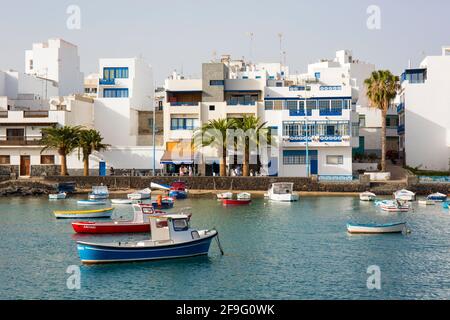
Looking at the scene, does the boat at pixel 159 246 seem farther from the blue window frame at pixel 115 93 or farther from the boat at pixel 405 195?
the blue window frame at pixel 115 93

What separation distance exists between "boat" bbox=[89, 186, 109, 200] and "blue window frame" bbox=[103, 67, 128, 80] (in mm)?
27696

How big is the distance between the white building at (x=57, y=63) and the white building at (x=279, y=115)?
3892 centimetres

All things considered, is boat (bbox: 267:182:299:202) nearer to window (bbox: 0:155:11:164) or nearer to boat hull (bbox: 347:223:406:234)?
boat hull (bbox: 347:223:406:234)

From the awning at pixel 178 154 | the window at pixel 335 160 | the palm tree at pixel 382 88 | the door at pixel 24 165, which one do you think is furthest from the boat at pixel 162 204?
the palm tree at pixel 382 88

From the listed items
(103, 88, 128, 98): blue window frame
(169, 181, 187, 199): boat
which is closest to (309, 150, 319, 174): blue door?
(169, 181, 187, 199): boat

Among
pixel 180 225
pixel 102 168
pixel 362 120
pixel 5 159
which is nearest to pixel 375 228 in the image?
pixel 180 225

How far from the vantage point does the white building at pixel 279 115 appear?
9550cm

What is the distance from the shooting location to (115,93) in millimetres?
110375

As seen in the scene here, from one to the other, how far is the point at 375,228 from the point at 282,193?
26904mm

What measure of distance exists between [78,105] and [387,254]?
66.9 metres

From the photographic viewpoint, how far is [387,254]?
47.6 m

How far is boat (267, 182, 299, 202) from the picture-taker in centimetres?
8138
